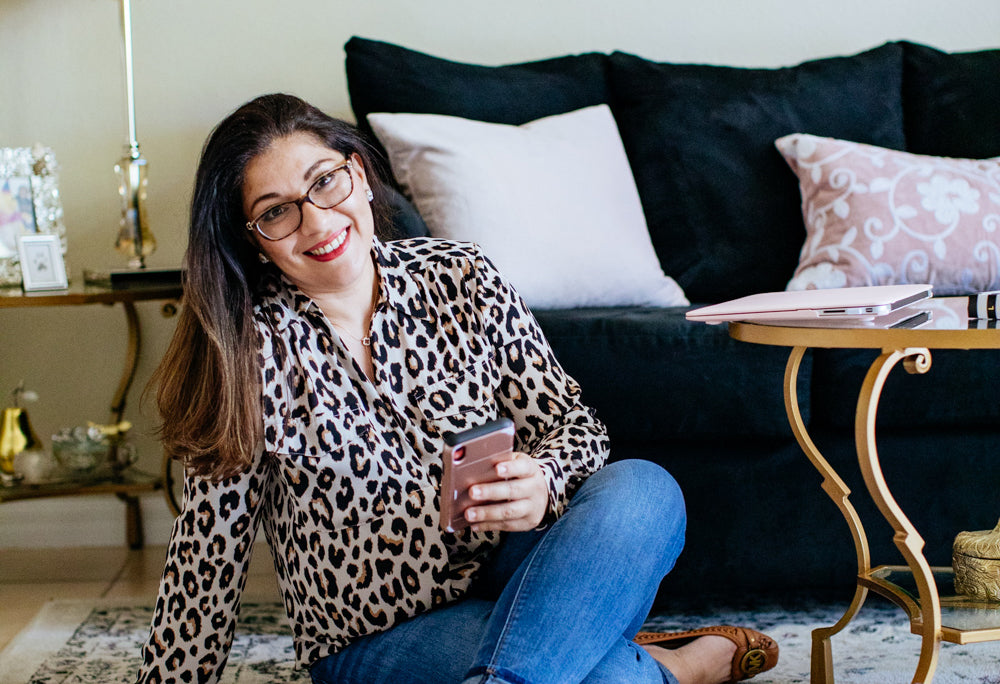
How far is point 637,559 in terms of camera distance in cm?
97

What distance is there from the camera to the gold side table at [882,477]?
3.40 feet

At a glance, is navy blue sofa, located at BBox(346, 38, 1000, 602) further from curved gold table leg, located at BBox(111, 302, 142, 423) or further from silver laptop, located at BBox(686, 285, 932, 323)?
curved gold table leg, located at BBox(111, 302, 142, 423)

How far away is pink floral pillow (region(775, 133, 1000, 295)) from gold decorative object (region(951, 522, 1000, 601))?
2.25 feet

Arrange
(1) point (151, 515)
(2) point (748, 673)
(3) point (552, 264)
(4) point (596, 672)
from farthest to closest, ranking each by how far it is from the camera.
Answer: (1) point (151, 515) < (3) point (552, 264) < (2) point (748, 673) < (4) point (596, 672)

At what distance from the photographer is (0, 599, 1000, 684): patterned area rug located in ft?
4.64

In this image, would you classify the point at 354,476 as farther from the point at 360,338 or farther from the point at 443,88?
the point at 443,88

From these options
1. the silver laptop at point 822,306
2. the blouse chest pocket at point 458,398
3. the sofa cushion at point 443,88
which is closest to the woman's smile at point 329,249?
the blouse chest pocket at point 458,398

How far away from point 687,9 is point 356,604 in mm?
1749

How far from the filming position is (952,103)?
2.05 metres

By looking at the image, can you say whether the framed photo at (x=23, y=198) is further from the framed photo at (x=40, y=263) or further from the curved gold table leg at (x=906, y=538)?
the curved gold table leg at (x=906, y=538)

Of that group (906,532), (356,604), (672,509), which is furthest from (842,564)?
(356,604)

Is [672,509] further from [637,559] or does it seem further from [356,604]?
[356,604]

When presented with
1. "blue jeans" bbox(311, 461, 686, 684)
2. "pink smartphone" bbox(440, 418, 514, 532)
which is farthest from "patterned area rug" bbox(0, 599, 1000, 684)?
"pink smartphone" bbox(440, 418, 514, 532)

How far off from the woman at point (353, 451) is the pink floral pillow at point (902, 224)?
0.87 metres
